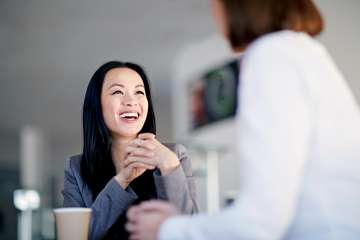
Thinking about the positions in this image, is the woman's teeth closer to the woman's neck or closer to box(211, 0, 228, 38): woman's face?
the woman's neck

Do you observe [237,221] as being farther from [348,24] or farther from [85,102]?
[348,24]

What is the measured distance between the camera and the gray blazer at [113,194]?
3.44ft

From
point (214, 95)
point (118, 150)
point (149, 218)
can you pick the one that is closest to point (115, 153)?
point (118, 150)

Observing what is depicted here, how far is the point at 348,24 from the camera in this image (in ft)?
14.0

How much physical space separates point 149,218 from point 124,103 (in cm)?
43

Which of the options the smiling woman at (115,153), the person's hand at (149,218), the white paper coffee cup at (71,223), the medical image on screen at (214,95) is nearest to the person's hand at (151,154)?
the smiling woman at (115,153)

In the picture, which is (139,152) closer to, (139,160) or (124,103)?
(139,160)

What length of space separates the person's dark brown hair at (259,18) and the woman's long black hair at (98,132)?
1.43ft

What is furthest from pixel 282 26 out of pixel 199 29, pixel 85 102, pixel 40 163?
pixel 40 163

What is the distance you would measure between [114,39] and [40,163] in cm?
549

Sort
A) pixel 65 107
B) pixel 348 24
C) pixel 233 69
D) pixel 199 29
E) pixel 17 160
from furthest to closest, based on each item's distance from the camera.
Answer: pixel 17 160, pixel 65 107, pixel 199 29, pixel 233 69, pixel 348 24

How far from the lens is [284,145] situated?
72 centimetres

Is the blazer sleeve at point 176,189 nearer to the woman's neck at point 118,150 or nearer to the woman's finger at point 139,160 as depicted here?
the woman's finger at point 139,160

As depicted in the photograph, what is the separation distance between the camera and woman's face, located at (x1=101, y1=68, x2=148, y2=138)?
1.20 m
